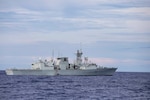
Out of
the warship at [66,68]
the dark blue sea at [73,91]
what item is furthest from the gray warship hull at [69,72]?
the dark blue sea at [73,91]

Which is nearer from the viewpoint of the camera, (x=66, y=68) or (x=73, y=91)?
(x=73, y=91)

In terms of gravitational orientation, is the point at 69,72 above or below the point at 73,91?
above

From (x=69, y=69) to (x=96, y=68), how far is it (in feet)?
25.0

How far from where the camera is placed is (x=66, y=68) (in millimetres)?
129500

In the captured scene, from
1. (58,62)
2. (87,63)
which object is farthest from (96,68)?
(58,62)

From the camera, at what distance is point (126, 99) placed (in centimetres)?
4766

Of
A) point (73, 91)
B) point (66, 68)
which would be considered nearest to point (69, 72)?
point (66, 68)

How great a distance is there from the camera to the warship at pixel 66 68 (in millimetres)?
126375

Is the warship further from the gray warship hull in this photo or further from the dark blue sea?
the dark blue sea

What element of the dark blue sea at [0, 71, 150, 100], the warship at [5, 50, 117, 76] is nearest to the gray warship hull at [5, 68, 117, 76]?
the warship at [5, 50, 117, 76]

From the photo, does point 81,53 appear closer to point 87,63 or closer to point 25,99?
point 87,63

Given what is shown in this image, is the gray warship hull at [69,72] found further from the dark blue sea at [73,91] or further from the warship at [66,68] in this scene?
the dark blue sea at [73,91]

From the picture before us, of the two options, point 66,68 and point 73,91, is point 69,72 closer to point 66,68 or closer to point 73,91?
point 66,68

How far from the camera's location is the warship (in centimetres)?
12638
